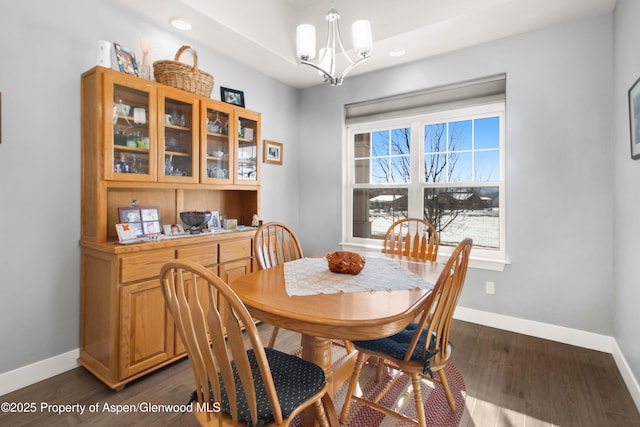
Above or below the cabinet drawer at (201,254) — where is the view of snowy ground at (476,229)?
above

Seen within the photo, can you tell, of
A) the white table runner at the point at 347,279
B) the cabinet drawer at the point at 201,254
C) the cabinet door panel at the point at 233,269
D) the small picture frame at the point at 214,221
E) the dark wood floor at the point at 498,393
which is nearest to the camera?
the white table runner at the point at 347,279

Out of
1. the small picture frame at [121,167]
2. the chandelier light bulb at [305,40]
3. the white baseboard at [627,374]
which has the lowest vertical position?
the white baseboard at [627,374]

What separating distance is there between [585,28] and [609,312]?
219 centimetres

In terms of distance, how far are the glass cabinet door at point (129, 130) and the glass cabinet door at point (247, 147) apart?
0.80 metres

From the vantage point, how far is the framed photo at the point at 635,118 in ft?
6.06

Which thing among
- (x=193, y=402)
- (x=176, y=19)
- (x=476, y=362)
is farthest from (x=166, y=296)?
(x=176, y=19)

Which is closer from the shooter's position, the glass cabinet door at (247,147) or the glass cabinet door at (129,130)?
the glass cabinet door at (129,130)

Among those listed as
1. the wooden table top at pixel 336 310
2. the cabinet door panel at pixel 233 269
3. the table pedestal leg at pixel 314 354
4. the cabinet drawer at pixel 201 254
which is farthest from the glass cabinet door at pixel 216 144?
the table pedestal leg at pixel 314 354

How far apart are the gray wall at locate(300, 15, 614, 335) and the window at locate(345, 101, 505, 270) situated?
197 millimetres

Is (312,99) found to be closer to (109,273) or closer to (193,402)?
(109,273)

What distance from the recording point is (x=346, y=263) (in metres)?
1.77

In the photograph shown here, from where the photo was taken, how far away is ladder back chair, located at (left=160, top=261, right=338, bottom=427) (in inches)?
37.0

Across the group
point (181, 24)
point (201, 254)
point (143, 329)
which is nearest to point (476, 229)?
point (201, 254)

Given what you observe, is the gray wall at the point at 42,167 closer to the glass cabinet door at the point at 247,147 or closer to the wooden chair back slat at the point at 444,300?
the glass cabinet door at the point at 247,147
